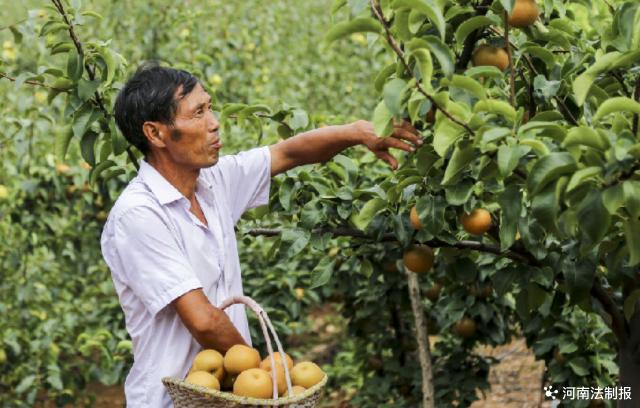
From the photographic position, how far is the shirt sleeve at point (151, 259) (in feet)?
6.73

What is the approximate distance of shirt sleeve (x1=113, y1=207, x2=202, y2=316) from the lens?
6.73ft

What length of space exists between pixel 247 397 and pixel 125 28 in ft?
11.9

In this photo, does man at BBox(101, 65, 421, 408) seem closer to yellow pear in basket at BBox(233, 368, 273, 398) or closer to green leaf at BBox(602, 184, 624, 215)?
yellow pear in basket at BBox(233, 368, 273, 398)

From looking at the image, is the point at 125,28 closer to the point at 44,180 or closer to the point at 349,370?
the point at 44,180

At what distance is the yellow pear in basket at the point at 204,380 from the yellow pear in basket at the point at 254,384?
0.14ft

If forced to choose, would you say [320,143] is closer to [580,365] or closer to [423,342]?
[423,342]

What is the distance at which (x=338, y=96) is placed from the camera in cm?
664

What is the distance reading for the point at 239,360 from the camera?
201 centimetres

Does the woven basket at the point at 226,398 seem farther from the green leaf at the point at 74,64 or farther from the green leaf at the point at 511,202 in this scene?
the green leaf at the point at 74,64

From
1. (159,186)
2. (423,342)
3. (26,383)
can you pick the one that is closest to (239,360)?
(159,186)

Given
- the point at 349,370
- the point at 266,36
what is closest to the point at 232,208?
the point at 349,370

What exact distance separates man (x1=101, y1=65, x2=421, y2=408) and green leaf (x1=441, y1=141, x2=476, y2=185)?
332 millimetres

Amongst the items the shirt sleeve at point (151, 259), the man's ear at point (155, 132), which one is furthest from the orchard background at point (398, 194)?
the shirt sleeve at point (151, 259)

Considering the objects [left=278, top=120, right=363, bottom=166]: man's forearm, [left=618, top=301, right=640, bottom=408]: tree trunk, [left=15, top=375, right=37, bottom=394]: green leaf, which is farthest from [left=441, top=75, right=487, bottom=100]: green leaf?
[left=15, top=375, right=37, bottom=394]: green leaf
